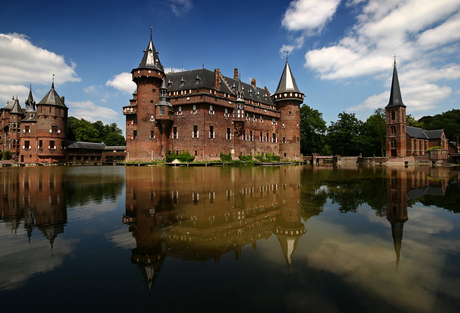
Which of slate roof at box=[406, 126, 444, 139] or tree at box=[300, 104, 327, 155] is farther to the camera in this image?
slate roof at box=[406, 126, 444, 139]

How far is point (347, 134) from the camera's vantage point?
62.9 metres

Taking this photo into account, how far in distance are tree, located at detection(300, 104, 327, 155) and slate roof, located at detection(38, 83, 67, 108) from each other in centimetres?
5246

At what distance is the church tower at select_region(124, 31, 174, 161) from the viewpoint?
4047cm

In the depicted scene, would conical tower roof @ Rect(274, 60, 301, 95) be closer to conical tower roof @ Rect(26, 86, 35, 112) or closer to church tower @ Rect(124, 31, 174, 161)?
church tower @ Rect(124, 31, 174, 161)

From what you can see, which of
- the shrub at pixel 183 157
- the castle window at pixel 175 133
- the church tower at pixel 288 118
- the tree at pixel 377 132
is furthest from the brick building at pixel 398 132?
the castle window at pixel 175 133

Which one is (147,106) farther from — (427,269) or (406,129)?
(406,129)

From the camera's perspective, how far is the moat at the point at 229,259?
10.3 ft

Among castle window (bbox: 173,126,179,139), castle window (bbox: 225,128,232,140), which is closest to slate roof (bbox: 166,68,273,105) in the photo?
castle window (bbox: 173,126,179,139)

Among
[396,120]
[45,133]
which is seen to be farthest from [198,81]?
[396,120]

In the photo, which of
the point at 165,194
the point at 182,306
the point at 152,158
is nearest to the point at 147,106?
the point at 152,158

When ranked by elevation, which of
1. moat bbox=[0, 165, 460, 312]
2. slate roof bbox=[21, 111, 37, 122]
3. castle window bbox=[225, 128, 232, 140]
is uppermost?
slate roof bbox=[21, 111, 37, 122]

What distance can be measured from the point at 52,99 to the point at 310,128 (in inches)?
2192

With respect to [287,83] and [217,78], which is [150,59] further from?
[287,83]

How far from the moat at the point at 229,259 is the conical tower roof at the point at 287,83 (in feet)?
161
